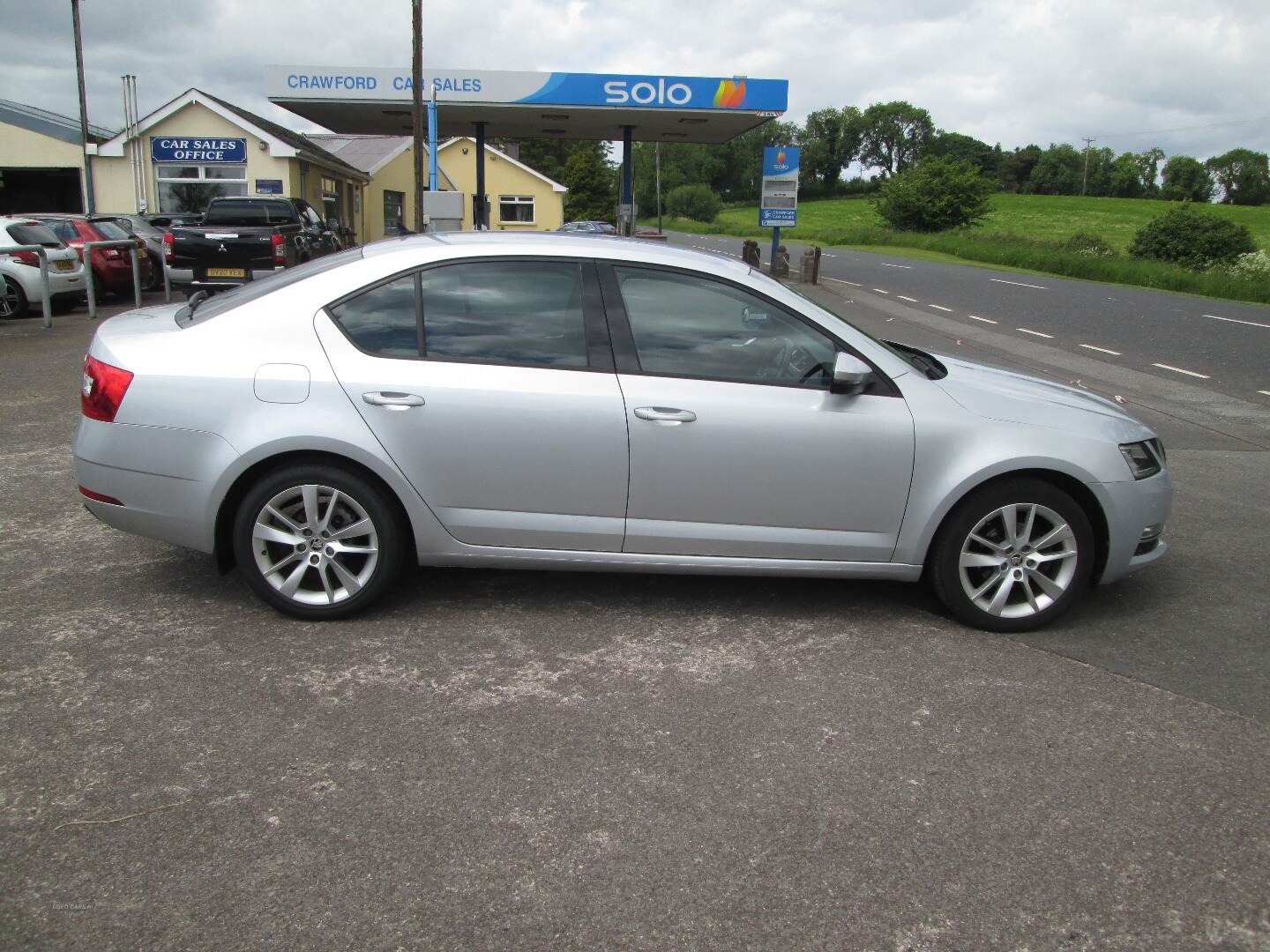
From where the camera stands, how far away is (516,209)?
60.0m

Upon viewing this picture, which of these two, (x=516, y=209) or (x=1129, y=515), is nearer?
(x=1129, y=515)

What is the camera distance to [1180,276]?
2884 centimetres

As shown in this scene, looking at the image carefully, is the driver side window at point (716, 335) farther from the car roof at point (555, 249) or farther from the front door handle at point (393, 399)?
the front door handle at point (393, 399)

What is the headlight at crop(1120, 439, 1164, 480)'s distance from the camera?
4730 mm

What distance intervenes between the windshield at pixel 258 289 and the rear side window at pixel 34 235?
1379 cm

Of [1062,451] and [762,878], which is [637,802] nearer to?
[762,878]

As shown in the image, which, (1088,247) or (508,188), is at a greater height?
(508,188)

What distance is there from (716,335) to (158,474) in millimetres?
2400

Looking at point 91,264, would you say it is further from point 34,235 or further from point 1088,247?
point 1088,247

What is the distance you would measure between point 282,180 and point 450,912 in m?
34.8

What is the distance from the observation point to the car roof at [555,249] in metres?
4.69

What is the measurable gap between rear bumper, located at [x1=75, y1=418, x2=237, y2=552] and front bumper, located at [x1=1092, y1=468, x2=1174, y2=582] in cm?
370

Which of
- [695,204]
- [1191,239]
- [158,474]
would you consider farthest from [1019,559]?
[695,204]

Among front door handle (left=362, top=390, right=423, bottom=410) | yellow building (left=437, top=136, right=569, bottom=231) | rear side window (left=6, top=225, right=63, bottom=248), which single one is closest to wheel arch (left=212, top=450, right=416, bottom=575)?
front door handle (left=362, top=390, right=423, bottom=410)
